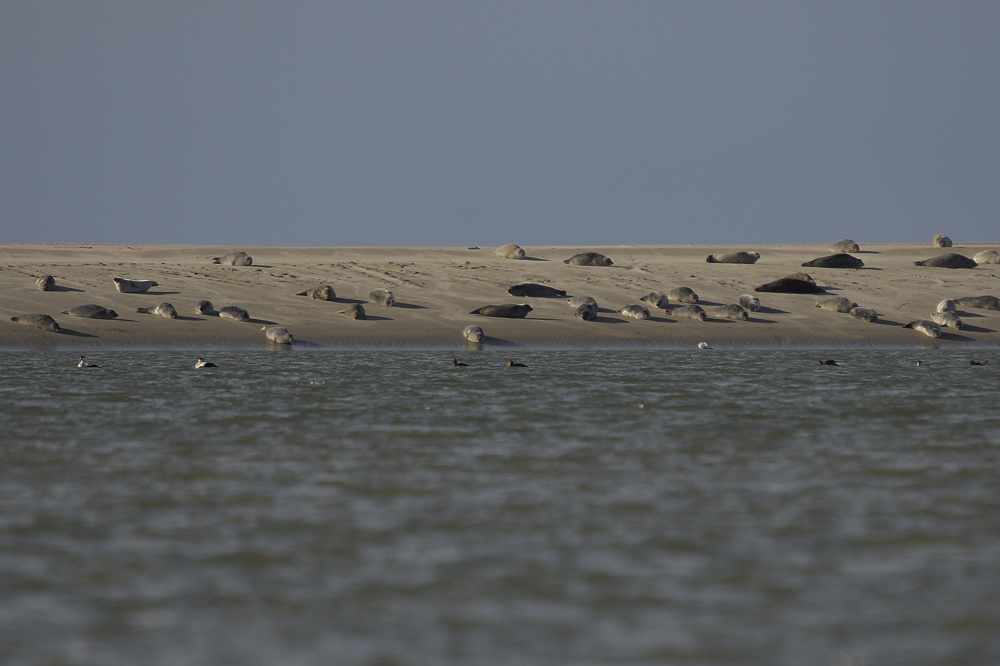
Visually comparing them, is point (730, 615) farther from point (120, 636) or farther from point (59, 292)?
point (59, 292)

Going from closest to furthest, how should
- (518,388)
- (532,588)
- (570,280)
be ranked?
(532,588) → (518,388) → (570,280)

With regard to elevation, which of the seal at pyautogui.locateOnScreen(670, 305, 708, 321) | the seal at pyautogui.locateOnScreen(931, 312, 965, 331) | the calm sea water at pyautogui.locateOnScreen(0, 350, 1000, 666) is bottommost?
the calm sea water at pyautogui.locateOnScreen(0, 350, 1000, 666)

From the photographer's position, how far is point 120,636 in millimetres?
6051

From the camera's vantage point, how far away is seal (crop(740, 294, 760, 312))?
28.5 m

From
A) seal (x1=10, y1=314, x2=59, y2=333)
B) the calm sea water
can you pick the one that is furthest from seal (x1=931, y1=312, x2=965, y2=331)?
seal (x1=10, y1=314, x2=59, y2=333)

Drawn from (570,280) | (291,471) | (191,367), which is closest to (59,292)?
(191,367)

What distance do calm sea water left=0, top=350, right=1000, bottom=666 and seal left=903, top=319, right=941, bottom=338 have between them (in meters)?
11.7

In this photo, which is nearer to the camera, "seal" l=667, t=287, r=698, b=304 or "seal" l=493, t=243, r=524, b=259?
"seal" l=667, t=287, r=698, b=304

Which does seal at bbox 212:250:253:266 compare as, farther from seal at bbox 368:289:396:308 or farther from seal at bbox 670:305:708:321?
seal at bbox 670:305:708:321

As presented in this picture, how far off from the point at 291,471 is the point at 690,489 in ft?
11.4

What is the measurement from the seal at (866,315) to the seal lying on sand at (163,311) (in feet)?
51.4

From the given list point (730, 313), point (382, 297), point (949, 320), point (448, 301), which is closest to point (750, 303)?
point (730, 313)

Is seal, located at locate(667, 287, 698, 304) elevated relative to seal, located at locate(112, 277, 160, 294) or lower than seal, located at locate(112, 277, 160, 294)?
lower

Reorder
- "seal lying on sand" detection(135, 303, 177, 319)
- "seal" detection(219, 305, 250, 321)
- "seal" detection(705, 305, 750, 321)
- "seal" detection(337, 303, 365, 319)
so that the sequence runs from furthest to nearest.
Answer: "seal" detection(705, 305, 750, 321) → "seal" detection(337, 303, 365, 319) → "seal" detection(219, 305, 250, 321) → "seal lying on sand" detection(135, 303, 177, 319)
